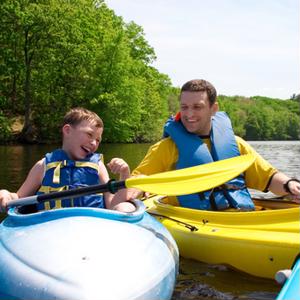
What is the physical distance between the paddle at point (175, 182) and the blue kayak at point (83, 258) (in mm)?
225

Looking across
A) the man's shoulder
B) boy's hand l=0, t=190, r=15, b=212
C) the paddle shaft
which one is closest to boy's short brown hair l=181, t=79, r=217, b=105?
the man's shoulder

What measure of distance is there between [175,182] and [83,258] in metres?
0.97

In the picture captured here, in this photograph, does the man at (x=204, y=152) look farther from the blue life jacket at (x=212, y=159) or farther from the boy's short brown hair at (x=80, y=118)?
the boy's short brown hair at (x=80, y=118)

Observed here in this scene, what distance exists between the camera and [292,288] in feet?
6.23

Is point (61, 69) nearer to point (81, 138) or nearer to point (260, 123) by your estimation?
point (81, 138)

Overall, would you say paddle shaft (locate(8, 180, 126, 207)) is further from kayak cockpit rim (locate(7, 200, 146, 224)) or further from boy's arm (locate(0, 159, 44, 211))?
boy's arm (locate(0, 159, 44, 211))

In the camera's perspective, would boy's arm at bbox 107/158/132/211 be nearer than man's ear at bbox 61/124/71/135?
Yes

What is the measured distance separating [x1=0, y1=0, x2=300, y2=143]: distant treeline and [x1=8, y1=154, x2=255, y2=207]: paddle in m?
17.8

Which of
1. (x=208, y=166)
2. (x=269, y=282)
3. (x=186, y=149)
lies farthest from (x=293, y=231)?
(x=186, y=149)

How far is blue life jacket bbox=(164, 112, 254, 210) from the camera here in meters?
3.50

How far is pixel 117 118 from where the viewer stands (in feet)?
79.8

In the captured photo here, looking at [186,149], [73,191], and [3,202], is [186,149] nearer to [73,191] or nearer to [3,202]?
[73,191]

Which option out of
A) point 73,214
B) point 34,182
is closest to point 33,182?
point 34,182

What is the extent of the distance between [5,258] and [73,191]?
2.01 ft
